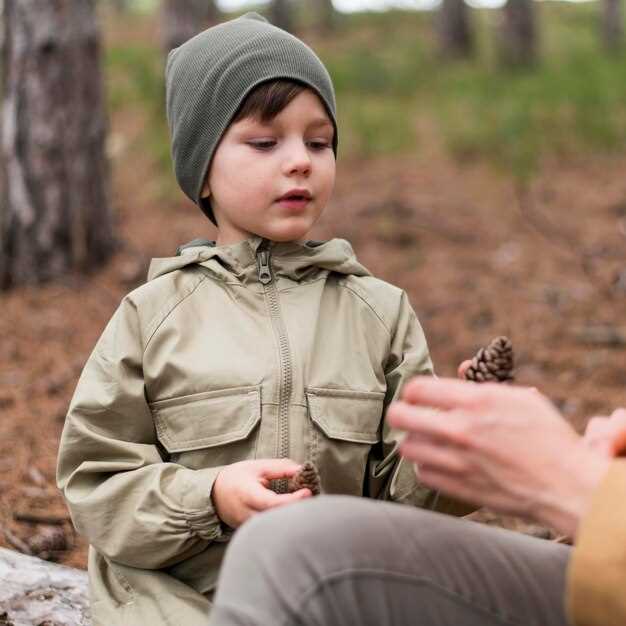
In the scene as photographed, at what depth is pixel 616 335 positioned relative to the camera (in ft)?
15.5

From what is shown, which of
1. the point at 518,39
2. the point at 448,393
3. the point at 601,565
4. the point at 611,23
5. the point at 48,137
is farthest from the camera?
the point at 611,23

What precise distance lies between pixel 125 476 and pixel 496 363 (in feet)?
2.47

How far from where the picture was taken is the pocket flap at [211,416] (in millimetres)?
1860

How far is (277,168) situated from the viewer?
1.97 metres

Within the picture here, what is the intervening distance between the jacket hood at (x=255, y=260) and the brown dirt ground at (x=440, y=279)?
130cm

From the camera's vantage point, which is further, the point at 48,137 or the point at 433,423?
the point at 48,137

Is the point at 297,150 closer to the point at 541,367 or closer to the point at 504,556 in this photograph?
the point at 504,556

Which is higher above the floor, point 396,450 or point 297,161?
point 297,161

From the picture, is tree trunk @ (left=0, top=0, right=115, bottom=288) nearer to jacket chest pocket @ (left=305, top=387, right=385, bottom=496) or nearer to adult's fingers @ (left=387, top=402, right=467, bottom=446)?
jacket chest pocket @ (left=305, top=387, right=385, bottom=496)

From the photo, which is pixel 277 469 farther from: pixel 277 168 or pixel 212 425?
pixel 277 168

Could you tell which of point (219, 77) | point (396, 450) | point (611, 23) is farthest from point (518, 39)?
point (396, 450)

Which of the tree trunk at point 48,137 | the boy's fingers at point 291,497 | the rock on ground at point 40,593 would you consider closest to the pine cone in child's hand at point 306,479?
the boy's fingers at point 291,497

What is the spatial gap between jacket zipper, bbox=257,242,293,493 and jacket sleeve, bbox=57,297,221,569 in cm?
15

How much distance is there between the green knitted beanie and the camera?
200 centimetres
